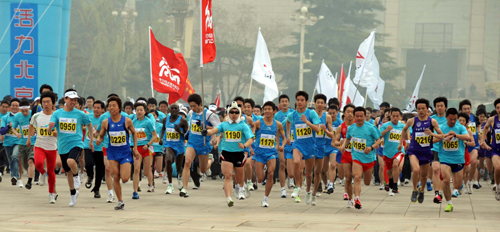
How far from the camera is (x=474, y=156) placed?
17047 mm

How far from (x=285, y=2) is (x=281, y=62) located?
1171 inches

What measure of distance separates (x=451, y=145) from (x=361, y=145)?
149 cm

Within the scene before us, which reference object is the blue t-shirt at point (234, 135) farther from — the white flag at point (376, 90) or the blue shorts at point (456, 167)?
the white flag at point (376, 90)

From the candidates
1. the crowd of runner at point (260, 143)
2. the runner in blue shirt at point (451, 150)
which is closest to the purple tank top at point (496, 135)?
the crowd of runner at point (260, 143)

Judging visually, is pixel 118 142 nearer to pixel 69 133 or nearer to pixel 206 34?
pixel 69 133

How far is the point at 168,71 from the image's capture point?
19.8m

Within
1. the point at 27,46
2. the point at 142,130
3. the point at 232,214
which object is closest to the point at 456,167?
the point at 232,214

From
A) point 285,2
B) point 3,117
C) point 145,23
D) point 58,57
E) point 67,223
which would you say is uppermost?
point 285,2

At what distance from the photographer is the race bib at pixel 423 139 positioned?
13781 mm

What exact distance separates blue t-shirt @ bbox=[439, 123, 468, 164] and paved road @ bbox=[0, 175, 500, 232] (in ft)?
2.77

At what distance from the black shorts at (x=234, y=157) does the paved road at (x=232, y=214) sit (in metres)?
0.74

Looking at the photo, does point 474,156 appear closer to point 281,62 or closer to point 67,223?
point 67,223

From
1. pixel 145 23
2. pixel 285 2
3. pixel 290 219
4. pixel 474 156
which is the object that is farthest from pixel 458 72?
pixel 290 219

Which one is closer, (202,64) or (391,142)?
(202,64)
